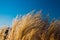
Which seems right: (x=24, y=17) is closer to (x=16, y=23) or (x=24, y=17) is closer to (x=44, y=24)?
(x=16, y=23)

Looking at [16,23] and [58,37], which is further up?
[16,23]

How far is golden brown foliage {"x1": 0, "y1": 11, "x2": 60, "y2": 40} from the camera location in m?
3.59

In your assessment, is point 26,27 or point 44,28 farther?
point 44,28

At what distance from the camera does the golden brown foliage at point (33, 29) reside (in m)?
3.59

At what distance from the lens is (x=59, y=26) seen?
3875 millimetres

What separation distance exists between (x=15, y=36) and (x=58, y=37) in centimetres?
69

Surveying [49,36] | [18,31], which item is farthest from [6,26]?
[49,36]

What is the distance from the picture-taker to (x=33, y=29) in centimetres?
358

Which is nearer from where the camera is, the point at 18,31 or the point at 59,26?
the point at 18,31

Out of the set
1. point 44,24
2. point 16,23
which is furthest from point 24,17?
point 44,24

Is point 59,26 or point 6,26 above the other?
point 6,26

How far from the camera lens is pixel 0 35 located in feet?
12.9

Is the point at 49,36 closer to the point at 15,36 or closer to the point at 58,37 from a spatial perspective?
the point at 58,37

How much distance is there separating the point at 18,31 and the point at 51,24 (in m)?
0.55
